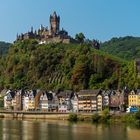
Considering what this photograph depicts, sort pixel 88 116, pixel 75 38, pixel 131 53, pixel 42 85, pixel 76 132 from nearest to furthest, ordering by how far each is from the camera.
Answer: pixel 76 132
pixel 88 116
pixel 42 85
pixel 75 38
pixel 131 53

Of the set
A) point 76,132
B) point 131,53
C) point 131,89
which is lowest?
point 76,132

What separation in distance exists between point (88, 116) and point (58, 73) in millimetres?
41210

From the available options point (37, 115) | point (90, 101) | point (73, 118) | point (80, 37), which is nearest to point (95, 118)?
point (73, 118)

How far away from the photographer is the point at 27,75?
5025 inches

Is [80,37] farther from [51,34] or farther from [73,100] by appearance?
[73,100]

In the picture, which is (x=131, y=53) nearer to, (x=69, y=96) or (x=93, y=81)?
(x=93, y=81)

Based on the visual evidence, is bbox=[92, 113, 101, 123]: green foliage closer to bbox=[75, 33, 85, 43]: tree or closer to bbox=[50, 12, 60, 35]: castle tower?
bbox=[75, 33, 85, 43]: tree

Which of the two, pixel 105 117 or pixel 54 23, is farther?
pixel 54 23

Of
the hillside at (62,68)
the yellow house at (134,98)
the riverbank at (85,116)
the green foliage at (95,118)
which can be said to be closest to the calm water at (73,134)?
the riverbank at (85,116)

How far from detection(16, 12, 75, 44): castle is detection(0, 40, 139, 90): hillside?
465 cm

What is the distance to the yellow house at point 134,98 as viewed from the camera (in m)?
92.0

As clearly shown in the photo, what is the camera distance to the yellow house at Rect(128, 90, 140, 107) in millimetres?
92000

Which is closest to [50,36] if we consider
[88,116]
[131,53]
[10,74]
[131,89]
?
[10,74]

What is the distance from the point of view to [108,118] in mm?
77250
